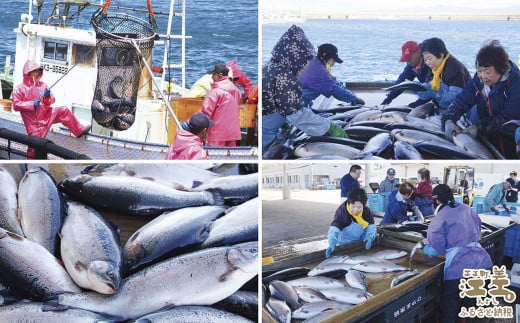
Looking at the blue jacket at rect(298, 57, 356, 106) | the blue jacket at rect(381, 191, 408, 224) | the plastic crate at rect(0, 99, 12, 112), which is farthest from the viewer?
the plastic crate at rect(0, 99, 12, 112)

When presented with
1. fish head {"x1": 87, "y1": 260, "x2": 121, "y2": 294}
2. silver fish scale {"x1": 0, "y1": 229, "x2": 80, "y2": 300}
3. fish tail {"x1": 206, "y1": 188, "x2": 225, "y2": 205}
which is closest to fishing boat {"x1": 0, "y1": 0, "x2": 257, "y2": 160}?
fish tail {"x1": 206, "y1": 188, "x2": 225, "y2": 205}

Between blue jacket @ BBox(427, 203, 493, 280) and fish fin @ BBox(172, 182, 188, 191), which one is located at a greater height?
fish fin @ BBox(172, 182, 188, 191)

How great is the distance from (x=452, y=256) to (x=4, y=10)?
3569mm

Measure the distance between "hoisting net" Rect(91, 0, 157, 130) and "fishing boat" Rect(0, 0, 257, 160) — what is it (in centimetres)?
4

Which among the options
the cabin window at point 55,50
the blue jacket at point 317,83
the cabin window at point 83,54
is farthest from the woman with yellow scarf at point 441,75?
the cabin window at point 55,50

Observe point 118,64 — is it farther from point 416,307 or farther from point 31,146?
point 416,307

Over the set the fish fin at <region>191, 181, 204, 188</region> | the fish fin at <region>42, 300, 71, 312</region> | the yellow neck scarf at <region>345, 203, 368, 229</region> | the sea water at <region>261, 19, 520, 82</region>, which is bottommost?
the fish fin at <region>42, 300, 71, 312</region>

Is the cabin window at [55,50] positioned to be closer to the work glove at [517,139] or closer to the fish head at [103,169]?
the fish head at [103,169]

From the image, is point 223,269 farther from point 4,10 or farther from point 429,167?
point 4,10

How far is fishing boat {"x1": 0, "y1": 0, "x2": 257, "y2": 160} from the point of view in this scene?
3.45 metres

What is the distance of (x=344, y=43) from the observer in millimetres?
3047

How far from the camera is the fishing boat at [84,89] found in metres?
3.45

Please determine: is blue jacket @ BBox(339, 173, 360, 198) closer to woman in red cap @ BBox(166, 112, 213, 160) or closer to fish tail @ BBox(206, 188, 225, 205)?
fish tail @ BBox(206, 188, 225, 205)

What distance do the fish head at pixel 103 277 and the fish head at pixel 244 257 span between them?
0.64 m
